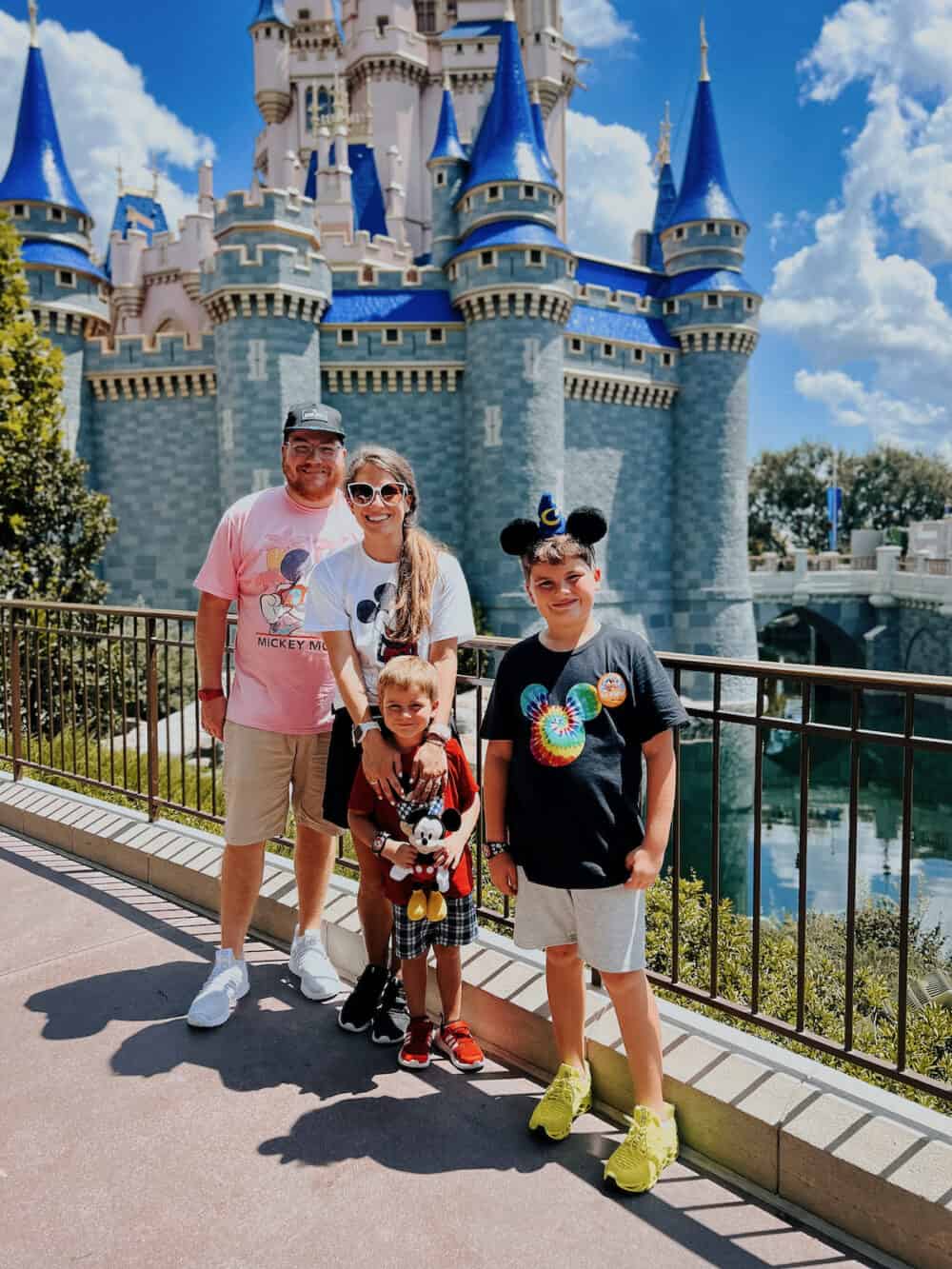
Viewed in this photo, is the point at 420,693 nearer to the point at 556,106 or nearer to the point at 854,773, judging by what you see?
the point at 854,773

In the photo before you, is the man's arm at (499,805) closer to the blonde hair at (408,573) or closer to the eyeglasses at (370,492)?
the blonde hair at (408,573)

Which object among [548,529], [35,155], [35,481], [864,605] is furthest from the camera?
[864,605]

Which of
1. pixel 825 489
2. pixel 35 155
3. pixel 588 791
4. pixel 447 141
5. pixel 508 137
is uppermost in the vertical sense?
pixel 447 141

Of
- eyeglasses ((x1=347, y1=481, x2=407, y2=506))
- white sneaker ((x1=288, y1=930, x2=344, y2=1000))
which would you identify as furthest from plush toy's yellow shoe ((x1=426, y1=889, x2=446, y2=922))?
eyeglasses ((x1=347, y1=481, x2=407, y2=506))

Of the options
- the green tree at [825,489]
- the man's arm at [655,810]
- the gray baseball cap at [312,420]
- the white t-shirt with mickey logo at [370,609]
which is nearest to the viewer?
the man's arm at [655,810]

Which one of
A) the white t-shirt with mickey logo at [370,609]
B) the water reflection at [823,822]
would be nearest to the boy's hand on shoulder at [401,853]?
the white t-shirt with mickey logo at [370,609]

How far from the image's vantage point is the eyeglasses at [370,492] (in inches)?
93.2

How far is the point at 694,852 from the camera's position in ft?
48.8

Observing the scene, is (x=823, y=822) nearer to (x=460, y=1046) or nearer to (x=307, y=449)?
(x=460, y=1046)

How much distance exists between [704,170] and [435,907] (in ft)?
84.3

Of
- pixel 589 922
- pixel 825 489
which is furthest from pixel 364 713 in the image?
pixel 825 489

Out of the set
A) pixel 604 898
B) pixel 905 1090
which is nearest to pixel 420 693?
pixel 604 898

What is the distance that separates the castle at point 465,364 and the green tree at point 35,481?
5912 mm

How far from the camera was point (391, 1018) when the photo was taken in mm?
2494
